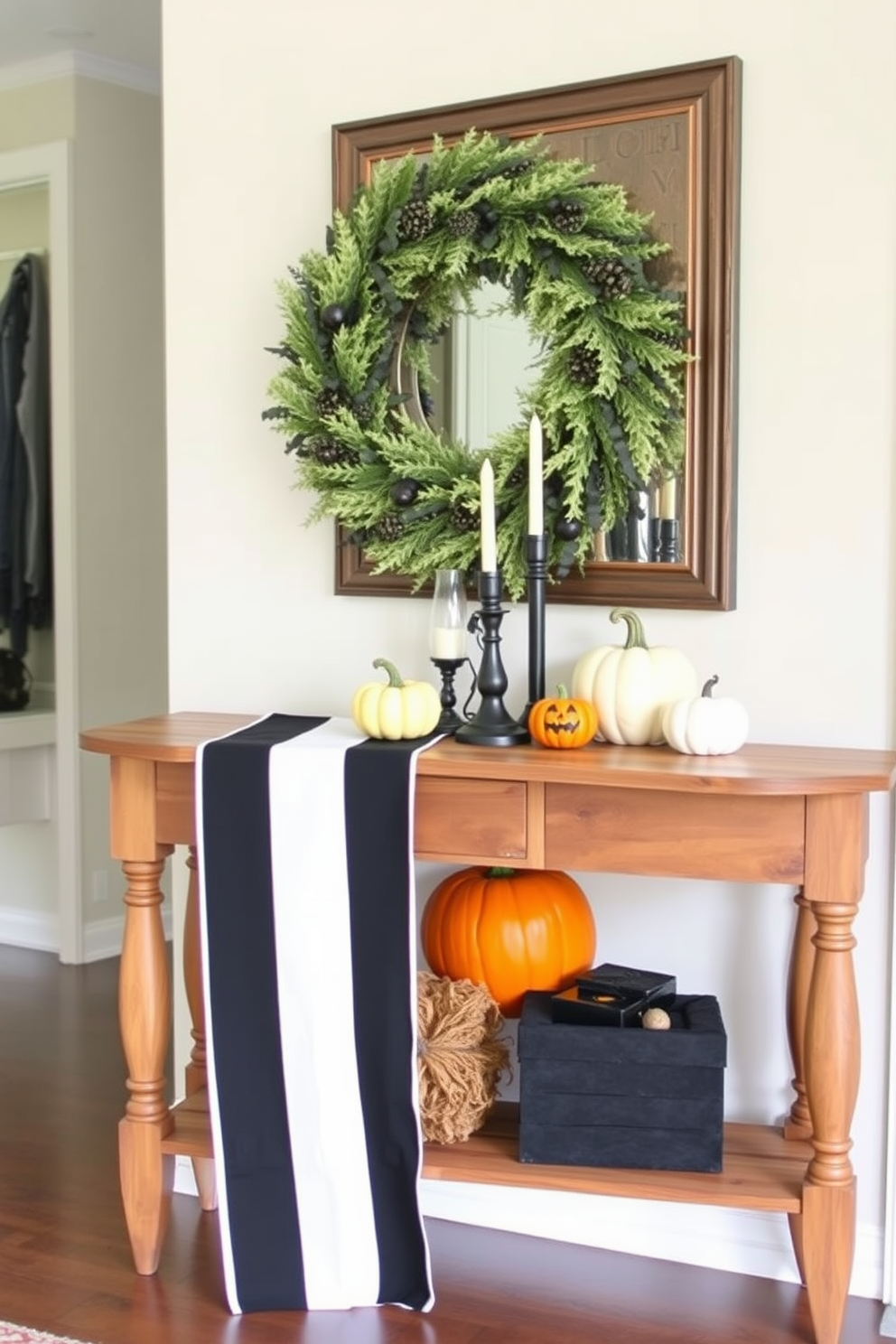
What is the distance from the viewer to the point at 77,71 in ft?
15.5

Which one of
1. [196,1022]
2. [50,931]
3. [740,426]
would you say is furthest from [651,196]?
[50,931]

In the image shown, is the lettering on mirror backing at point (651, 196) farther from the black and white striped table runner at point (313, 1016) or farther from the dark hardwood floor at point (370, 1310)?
the dark hardwood floor at point (370, 1310)

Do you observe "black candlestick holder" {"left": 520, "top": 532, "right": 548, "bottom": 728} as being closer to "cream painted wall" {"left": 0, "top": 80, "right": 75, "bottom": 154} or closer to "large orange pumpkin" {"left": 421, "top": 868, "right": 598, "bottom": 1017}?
"large orange pumpkin" {"left": 421, "top": 868, "right": 598, "bottom": 1017}

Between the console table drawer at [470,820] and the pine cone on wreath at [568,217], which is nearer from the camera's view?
the console table drawer at [470,820]

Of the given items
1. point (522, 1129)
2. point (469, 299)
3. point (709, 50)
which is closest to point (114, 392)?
point (469, 299)

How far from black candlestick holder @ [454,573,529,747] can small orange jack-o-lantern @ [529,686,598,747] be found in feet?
0.26

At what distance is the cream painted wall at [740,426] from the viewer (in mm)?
2570

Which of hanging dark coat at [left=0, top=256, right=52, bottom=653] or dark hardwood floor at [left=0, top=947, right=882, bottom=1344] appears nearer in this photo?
dark hardwood floor at [left=0, top=947, right=882, bottom=1344]

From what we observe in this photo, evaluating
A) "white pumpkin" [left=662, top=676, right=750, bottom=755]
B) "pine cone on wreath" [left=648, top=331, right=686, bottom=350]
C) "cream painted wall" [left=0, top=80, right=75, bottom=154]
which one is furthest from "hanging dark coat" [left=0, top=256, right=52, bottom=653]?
"white pumpkin" [left=662, top=676, right=750, bottom=755]

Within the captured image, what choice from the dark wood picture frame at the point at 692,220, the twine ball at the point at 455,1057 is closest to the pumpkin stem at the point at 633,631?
the dark wood picture frame at the point at 692,220

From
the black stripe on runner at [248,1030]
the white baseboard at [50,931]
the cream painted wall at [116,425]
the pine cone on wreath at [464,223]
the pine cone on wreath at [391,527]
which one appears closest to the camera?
the black stripe on runner at [248,1030]

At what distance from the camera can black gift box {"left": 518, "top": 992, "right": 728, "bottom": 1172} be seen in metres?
2.49

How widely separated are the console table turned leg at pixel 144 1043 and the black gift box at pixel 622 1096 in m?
0.63

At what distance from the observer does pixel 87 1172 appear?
3.21 meters
